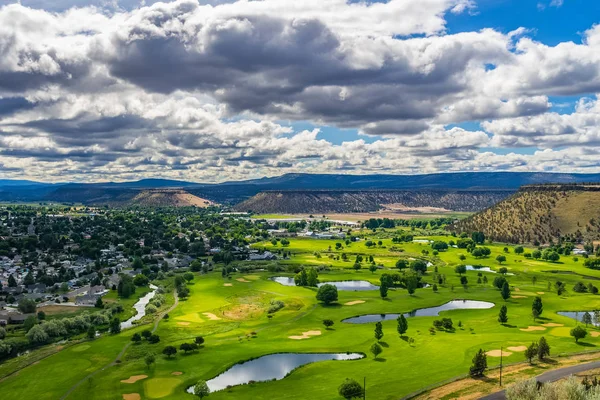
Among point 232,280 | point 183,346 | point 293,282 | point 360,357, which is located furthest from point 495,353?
point 232,280

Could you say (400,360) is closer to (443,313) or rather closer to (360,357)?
(360,357)

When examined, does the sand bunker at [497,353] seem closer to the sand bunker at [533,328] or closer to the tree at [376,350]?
the tree at [376,350]

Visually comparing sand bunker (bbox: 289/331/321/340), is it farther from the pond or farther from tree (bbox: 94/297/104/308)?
the pond

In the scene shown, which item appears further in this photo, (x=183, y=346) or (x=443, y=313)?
(x=443, y=313)

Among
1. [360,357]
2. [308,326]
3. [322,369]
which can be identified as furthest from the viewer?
[308,326]


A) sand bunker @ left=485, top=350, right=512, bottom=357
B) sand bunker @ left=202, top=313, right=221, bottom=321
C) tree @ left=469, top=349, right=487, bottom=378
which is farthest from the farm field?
tree @ left=469, top=349, right=487, bottom=378

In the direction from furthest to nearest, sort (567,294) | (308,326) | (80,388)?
(567,294)
(308,326)
(80,388)

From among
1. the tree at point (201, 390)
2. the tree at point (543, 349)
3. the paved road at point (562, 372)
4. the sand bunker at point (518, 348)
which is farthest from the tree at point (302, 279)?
the paved road at point (562, 372)
